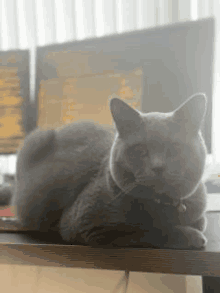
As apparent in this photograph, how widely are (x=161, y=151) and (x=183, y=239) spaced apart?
16 centimetres

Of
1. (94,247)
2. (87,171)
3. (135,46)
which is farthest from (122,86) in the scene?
(94,247)

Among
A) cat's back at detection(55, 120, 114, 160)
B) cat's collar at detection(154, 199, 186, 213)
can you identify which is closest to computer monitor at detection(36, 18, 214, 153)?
cat's back at detection(55, 120, 114, 160)

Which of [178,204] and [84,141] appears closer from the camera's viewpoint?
[178,204]

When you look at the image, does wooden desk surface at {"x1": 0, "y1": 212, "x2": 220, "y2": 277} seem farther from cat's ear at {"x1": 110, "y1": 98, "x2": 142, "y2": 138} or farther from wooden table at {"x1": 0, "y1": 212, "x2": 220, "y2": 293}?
cat's ear at {"x1": 110, "y1": 98, "x2": 142, "y2": 138}

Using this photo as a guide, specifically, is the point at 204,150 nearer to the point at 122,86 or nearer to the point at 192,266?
the point at 192,266

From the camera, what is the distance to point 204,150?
0.41 meters

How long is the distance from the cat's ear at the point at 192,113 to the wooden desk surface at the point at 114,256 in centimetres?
20

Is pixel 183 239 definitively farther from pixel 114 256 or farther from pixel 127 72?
pixel 127 72

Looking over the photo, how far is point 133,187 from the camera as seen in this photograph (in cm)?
40

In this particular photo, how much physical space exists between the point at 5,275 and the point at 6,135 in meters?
0.93

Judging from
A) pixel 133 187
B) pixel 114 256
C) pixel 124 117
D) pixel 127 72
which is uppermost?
pixel 127 72

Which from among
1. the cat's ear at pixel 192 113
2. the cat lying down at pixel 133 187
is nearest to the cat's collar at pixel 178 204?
the cat lying down at pixel 133 187

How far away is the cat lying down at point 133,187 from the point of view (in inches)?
14.8

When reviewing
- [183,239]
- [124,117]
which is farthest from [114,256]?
[124,117]
